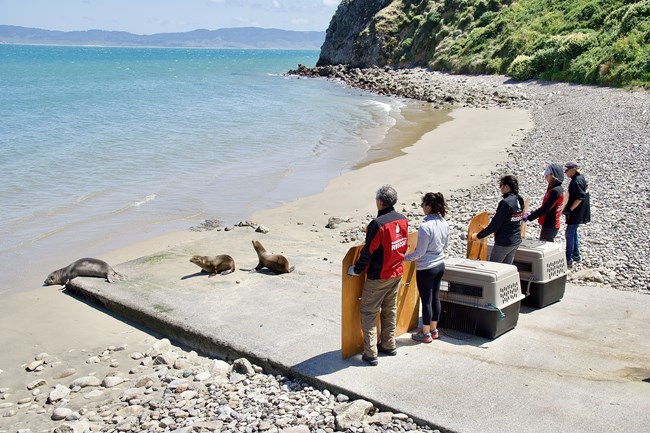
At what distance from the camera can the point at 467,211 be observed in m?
14.5

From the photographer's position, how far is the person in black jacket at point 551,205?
9.44m

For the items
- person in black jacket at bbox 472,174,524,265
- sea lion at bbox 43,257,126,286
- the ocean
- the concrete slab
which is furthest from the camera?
the ocean

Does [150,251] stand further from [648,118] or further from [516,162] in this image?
[648,118]

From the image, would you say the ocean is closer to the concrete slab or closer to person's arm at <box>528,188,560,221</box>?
the concrete slab

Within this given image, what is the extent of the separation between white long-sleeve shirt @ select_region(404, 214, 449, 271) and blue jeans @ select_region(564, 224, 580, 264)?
13.2ft

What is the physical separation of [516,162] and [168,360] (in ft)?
49.1

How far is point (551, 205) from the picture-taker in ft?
31.6

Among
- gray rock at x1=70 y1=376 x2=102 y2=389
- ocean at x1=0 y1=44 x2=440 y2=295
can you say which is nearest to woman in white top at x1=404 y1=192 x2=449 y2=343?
gray rock at x1=70 y1=376 x2=102 y2=389

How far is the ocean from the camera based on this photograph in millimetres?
15602

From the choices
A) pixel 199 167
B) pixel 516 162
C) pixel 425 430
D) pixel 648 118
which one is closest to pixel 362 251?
pixel 425 430

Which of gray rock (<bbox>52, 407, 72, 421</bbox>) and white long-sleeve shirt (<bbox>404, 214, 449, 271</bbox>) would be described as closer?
gray rock (<bbox>52, 407, 72, 421</bbox>)

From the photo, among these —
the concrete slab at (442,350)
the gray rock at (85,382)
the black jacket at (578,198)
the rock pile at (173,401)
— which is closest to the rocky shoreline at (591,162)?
the black jacket at (578,198)

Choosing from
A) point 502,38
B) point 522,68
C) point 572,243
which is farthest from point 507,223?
point 502,38

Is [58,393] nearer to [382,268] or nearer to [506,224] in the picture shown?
[382,268]
